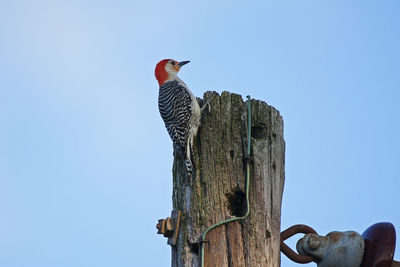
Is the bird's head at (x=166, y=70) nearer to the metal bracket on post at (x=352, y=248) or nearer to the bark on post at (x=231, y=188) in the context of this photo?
the bark on post at (x=231, y=188)

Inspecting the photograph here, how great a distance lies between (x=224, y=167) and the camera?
3.56 m

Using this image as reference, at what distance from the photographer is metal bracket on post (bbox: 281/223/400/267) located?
126 inches

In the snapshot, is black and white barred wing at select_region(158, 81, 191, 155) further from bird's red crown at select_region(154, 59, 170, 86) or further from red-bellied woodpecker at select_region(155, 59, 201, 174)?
bird's red crown at select_region(154, 59, 170, 86)

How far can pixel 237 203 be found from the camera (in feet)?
11.8

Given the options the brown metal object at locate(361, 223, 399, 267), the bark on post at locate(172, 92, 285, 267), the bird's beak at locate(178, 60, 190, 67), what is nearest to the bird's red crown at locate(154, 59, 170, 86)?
the bird's beak at locate(178, 60, 190, 67)

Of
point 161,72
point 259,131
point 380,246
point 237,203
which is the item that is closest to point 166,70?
point 161,72

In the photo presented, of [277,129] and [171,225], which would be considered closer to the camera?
[171,225]

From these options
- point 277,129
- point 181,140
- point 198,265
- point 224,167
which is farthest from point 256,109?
point 198,265

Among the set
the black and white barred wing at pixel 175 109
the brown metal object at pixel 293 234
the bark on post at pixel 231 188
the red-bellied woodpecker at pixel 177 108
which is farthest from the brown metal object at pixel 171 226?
the black and white barred wing at pixel 175 109

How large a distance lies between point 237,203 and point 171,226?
18.4 inches

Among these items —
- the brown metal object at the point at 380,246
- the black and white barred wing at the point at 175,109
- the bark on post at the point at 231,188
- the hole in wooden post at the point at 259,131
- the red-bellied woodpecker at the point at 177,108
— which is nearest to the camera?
the brown metal object at the point at 380,246

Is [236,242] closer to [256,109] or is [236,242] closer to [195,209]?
[195,209]

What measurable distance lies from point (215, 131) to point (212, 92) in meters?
0.47

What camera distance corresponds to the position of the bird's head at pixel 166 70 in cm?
757
